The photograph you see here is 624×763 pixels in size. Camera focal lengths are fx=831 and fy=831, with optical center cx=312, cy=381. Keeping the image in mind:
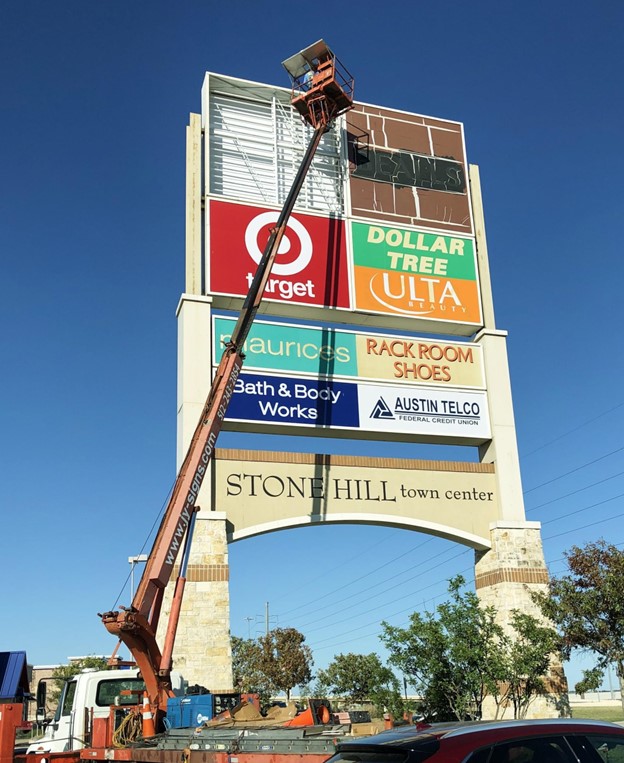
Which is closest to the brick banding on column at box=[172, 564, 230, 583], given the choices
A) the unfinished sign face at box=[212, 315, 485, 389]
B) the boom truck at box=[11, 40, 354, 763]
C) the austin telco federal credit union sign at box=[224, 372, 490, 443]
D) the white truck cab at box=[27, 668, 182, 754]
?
the boom truck at box=[11, 40, 354, 763]

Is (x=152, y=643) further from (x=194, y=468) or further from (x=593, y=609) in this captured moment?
(x=593, y=609)

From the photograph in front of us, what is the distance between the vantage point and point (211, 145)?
88.9ft

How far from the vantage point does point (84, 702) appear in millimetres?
15016

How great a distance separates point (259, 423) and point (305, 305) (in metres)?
4.14

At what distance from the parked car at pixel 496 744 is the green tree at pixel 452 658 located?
17.4 meters

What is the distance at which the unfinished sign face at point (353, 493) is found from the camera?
23.4 m

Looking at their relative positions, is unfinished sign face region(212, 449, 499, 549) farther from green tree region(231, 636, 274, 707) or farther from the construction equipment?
green tree region(231, 636, 274, 707)

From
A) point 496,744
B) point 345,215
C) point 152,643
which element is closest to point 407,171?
point 345,215

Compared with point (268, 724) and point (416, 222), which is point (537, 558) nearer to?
point (416, 222)

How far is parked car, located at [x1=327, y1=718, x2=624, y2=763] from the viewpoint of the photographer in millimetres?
4812

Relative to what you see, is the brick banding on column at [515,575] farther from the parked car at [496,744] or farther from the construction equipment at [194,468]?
the parked car at [496,744]

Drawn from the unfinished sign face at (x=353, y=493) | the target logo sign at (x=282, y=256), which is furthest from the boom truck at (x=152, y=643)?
the unfinished sign face at (x=353, y=493)

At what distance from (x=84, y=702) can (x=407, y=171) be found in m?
20.5

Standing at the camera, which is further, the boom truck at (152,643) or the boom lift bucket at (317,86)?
the boom lift bucket at (317,86)
